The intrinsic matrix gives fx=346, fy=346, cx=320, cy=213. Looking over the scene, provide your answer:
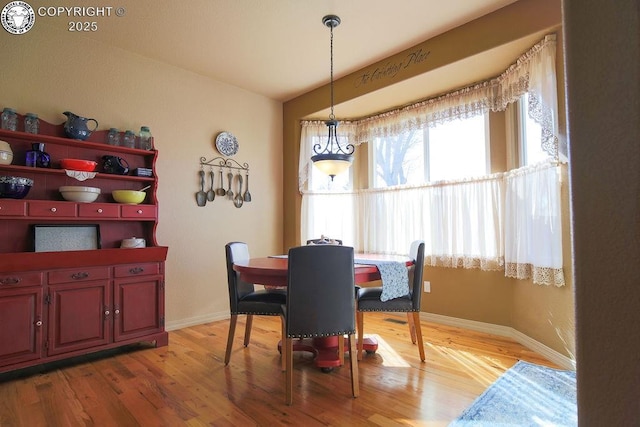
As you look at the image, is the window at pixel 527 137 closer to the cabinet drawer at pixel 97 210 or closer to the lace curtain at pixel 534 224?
the lace curtain at pixel 534 224

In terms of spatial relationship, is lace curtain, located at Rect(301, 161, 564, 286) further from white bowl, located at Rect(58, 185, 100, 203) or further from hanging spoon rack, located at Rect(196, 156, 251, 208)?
white bowl, located at Rect(58, 185, 100, 203)

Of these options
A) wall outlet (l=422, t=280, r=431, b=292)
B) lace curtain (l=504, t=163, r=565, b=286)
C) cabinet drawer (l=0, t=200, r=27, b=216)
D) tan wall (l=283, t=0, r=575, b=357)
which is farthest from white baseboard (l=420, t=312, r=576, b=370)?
cabinet drawer (l=0, t=200, r=27, b=216)

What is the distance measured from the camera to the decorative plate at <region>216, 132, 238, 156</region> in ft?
12.5

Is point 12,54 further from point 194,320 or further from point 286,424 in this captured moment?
point 286,424

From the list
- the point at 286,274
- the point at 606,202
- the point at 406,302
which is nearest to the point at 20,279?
the point at 286,274

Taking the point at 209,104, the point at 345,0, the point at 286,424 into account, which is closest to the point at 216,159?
the point at 209,104

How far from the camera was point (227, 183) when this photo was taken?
12.8 ft

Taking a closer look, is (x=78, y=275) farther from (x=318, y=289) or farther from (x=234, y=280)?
(x=318, y=289)

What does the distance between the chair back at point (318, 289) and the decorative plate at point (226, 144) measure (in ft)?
7.56

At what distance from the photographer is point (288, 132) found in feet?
14.5

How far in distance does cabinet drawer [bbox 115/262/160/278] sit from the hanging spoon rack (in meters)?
0.92

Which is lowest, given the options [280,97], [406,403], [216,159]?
[406,403]

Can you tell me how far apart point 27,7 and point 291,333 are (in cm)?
305

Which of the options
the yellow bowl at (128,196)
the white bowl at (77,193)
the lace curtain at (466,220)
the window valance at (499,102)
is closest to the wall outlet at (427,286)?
the lace curtain at (466,220)
